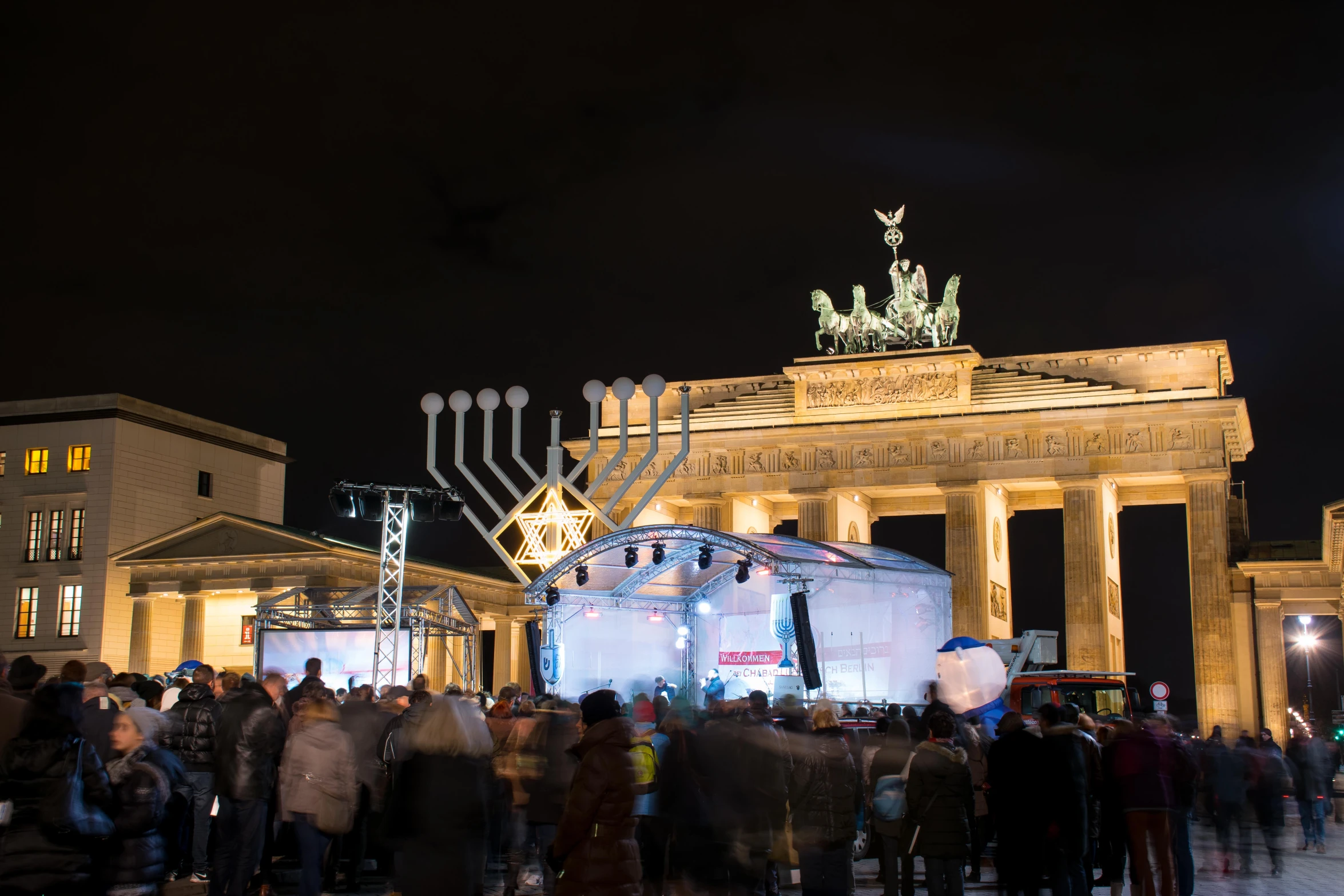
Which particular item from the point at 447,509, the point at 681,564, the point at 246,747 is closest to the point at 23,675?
the point at 246,747

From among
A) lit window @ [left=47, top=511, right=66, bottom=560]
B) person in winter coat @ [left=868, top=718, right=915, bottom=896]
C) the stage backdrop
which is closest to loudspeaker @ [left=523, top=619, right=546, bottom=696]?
the stage backdrop

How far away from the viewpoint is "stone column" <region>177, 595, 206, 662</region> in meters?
39.3

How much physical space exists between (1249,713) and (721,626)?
19688 mm

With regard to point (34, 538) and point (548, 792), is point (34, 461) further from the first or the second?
point (548, 792)

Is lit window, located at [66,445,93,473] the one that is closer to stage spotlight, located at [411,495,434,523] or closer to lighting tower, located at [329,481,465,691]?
lighting tower, located at [329,481,465,691]

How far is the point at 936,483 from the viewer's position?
43.2m

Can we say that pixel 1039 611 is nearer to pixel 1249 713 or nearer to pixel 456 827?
pixel 1249 713

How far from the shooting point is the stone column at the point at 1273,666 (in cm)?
3800

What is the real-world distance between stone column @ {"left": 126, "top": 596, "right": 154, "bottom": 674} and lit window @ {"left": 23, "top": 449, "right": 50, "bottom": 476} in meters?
5.66

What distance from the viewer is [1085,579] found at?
134 feet

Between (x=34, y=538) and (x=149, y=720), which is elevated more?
(x=34, y=538)

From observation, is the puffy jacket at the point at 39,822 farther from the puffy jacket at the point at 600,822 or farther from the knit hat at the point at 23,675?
the knit hat at the point at 23,675

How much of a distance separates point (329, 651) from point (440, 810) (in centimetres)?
1671

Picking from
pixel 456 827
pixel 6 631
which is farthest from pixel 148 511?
pixel 456 827
